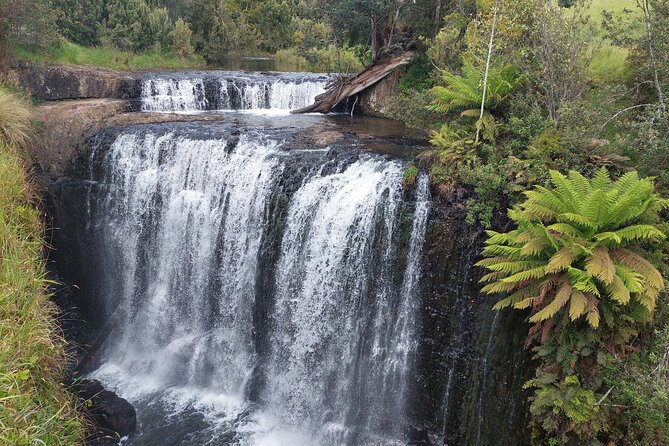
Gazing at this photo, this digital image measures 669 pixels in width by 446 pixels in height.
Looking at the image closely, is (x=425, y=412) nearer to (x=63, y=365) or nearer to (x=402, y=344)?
(x=402, y=344)

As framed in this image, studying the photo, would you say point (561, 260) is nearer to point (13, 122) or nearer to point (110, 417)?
point (110, 417)

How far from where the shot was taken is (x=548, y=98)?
28.5 feet

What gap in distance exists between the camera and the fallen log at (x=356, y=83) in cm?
1554

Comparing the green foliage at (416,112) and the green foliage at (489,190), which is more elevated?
the green foliage at (416,112)

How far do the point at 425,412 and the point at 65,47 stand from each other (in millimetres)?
21150

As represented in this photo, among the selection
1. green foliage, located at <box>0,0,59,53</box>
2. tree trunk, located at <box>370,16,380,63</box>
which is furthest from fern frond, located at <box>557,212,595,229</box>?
green foliage, located at <box>0,0,59,53</box>

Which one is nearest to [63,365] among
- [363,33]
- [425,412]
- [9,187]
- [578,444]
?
[9,187]

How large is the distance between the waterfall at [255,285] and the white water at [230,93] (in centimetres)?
566

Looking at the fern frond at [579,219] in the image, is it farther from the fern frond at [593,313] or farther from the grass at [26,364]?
the grass at [26,364]

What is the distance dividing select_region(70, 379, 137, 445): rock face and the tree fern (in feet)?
23.9

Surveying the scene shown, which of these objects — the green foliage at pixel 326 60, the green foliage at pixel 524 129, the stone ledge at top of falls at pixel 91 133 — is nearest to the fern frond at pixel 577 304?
the green foliage at pixel 524 129

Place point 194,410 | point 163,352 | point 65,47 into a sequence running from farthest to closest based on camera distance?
1. point 65,47
2. point 163,352
3. point 194,410

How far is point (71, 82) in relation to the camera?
1719 centimetres

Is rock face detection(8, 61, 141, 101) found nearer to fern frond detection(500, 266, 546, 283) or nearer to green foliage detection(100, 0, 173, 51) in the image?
green foliage detection(100, 0, 173, 51)
